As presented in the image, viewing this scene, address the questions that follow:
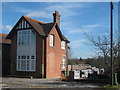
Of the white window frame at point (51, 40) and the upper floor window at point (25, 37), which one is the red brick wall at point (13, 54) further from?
the white window frame at point (51, 40)

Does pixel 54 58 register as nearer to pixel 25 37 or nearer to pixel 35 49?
pixel 35 49

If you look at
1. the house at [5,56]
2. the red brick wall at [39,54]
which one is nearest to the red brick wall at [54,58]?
the red brick wall at [39,54]

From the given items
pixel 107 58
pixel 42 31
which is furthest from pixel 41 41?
pixel 107 58

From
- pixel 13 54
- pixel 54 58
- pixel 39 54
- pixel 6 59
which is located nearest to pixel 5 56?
pixel 6 59

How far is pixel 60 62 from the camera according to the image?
31547mm

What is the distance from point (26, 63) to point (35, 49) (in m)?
2.38

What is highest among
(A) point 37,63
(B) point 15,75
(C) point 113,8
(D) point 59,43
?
(C) point 113,8

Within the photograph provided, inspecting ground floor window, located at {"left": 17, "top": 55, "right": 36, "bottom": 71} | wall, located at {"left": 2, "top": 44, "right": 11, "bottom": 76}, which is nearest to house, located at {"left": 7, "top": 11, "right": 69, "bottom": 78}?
ground floor window, located at {"left": 17, "top": 55, "right": 36, "bottom": 71}

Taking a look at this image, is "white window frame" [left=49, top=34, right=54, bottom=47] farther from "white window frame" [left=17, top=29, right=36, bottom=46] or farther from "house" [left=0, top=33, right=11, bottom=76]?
"house" [left=0, top=33, right=11, bottom=76]

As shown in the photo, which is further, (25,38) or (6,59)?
(6,59)

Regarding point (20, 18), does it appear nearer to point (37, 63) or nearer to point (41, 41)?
point (41, 41)

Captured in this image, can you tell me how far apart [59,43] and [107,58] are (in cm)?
1168

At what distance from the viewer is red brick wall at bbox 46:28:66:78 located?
2836 cm

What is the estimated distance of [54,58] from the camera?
30.0m
